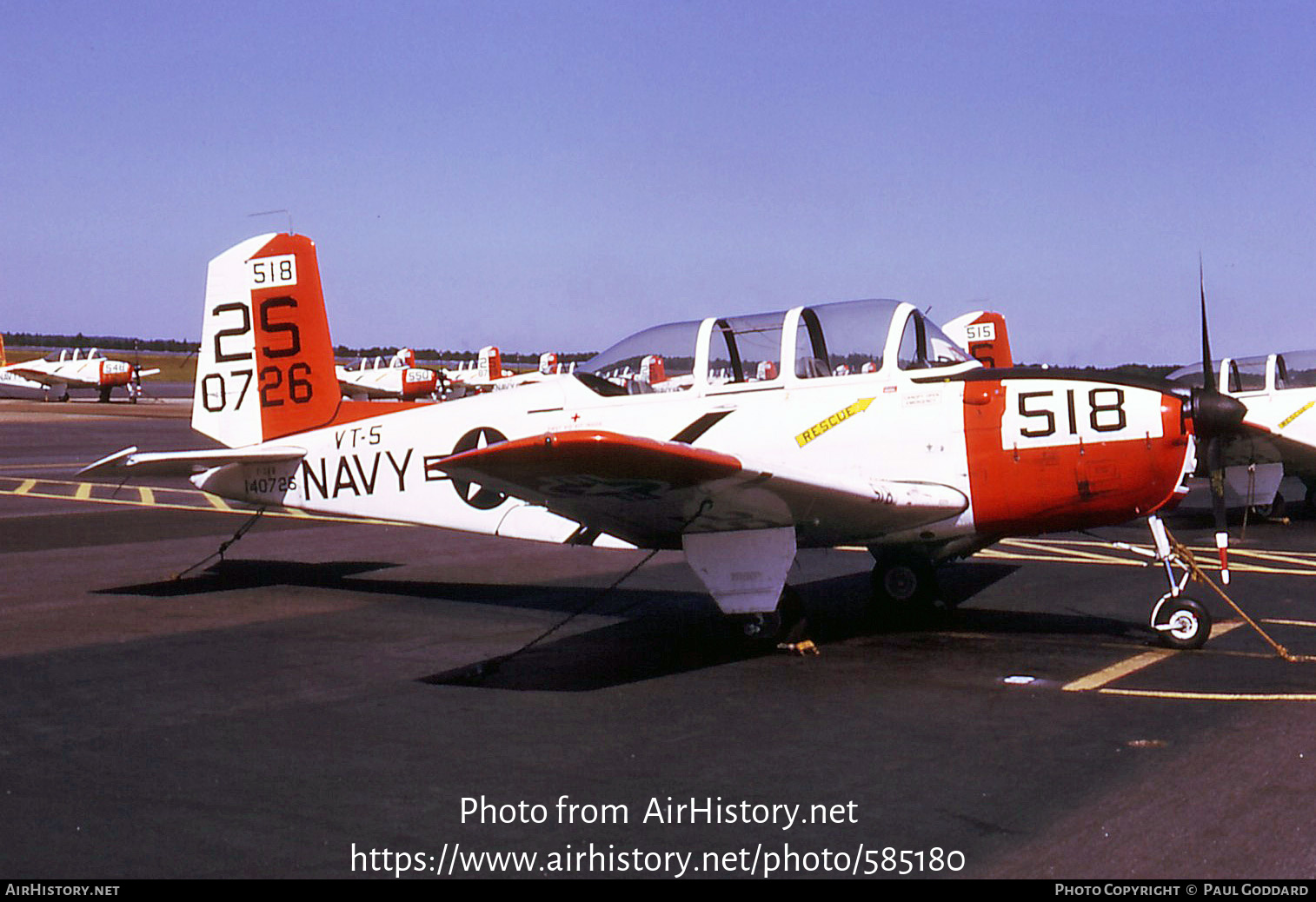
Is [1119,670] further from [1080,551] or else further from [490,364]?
[490,364]

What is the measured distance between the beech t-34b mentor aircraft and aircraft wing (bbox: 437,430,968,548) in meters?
0.02

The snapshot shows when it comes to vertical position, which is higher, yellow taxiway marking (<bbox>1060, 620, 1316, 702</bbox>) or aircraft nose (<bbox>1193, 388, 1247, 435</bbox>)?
aircraft nose (<bbox>1193, 388, 1247, 435</bbox>)

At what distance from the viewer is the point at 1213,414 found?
315 inches

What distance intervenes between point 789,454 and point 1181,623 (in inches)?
114

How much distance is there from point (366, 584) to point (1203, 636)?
7.38 m

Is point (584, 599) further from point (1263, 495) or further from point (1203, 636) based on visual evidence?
point (1263, 495)

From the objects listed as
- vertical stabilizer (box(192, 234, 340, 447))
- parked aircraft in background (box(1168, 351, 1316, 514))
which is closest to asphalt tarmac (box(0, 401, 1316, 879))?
vertical stabilizer (box(192, 234, 340, 447))

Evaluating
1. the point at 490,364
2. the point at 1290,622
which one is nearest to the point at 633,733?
the point at 1290,622

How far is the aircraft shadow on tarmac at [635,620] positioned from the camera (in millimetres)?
7949

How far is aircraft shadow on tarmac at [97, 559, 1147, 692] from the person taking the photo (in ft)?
26.1

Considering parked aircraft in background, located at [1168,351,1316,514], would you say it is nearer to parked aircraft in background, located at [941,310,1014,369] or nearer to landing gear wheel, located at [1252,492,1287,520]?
landing gear wheel, located at [1252,492,1287,520]

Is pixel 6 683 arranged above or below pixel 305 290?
below
